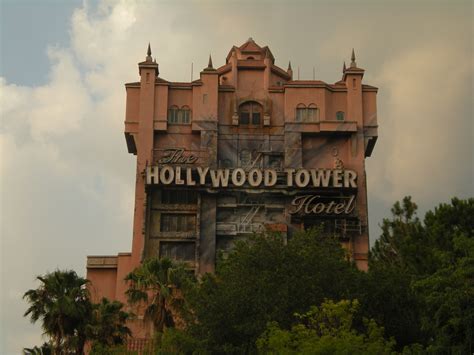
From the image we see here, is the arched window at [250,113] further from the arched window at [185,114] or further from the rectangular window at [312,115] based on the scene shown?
the arched window at [185,114]

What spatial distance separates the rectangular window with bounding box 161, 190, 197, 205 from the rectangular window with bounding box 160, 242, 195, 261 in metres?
3.25

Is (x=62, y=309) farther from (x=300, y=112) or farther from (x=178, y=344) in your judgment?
(x=300, y=112)

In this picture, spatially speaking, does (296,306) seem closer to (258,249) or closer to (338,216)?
(258,249)

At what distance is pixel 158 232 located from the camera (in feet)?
240

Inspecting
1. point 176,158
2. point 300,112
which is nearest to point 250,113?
point 300,112

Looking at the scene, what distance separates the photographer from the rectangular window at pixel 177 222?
73562 millimetres

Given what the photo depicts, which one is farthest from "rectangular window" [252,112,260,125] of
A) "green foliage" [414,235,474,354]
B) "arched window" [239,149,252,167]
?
"green foliage" [414,235,474,354]

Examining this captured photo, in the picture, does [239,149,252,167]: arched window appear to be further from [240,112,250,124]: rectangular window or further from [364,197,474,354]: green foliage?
[364,197,474,354]: green foliage

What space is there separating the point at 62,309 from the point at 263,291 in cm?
1008

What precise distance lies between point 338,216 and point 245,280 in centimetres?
2383

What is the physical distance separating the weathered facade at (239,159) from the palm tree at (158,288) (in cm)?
1620

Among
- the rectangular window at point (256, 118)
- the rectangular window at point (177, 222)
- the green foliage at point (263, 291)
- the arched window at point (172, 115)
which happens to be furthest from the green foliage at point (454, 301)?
the arched window at point (172, 115)

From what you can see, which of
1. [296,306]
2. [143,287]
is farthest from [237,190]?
[296,306]

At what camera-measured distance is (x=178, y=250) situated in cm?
7294
